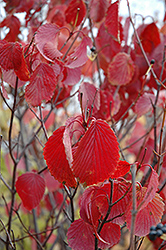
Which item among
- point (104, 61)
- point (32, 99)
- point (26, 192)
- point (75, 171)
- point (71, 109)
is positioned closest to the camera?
point (75, 171)

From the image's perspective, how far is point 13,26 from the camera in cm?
94

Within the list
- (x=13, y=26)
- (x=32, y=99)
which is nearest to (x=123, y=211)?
(x=32, y=99)

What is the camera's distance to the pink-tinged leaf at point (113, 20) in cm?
80

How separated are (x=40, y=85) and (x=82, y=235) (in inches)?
13.6

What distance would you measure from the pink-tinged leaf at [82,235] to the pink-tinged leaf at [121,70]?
52cm

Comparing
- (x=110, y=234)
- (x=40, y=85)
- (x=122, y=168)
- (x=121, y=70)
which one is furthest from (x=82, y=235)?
(x=121, y=70)

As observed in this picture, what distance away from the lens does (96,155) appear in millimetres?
460

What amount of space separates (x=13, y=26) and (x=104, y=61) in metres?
0.38

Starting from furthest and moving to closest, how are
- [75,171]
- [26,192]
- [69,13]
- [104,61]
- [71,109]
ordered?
1. [71,109]
2. [104,61]
3. [69,13]
4. [26,192]
5. [75,171]

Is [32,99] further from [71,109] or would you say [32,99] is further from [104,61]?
[71,109]

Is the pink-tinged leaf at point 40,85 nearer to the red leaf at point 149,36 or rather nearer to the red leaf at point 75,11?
the red leaf at point 75,11

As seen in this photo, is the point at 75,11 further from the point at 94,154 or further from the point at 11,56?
the point at 94,154

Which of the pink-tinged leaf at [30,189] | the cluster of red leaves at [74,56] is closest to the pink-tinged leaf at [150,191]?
the cluster of red leaves at [74,56]

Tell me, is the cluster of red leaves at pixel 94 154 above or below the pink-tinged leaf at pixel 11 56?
below
